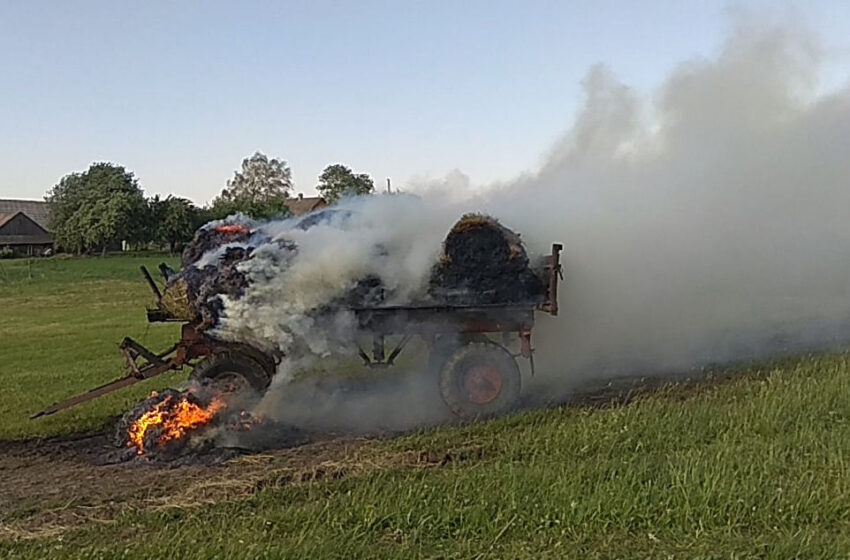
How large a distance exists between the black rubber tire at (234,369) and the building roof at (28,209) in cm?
9407

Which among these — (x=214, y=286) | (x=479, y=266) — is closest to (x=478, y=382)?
(x=479, y=266)

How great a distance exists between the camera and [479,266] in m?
10.9

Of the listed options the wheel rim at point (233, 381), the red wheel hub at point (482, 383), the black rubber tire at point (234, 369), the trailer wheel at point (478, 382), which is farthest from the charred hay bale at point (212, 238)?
the red wheel hub at point (482, 383)

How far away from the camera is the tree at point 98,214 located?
72.1 m

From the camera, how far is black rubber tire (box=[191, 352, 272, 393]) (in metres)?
11.0

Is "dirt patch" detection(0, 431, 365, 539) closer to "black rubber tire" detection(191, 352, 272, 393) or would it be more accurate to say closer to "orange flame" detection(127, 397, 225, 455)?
"orange flame" detection(127, 397, 225, 455)

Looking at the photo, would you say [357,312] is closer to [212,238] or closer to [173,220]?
[212,238]

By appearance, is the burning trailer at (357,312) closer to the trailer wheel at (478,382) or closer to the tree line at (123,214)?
the trailer wheel at (478,382)

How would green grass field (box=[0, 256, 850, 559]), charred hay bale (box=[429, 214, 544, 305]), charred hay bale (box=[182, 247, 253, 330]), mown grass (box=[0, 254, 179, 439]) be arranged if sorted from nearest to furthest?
green grass field (box=[0, 256, 850, 559])
charred hay bale (box=[182, 247, 253, 330])
charred hay bale (box=[429, 214, 544, 305])
mown grass (box=[0, 254, 179, 439])

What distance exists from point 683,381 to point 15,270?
46.0m

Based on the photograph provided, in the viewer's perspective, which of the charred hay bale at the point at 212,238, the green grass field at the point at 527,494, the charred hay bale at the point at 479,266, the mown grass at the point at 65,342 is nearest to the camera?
the green grass field at the point at 527,494

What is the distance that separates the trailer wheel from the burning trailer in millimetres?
13

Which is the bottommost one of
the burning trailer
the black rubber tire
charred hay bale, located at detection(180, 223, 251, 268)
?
the black rubber tire

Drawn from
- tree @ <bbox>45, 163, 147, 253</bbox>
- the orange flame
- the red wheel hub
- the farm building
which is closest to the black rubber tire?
the orange flame
